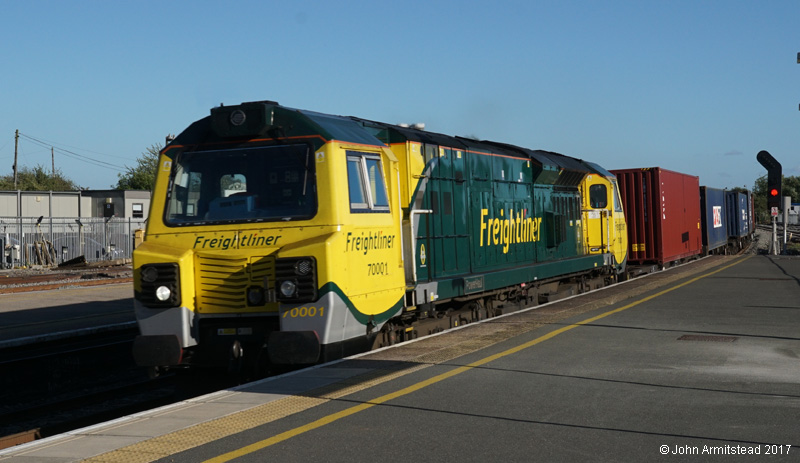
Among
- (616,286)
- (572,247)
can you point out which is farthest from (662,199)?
(572,247)

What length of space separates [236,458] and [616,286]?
1800 cm

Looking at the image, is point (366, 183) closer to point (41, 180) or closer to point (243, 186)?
point (243, 186)

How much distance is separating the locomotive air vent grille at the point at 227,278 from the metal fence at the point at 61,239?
1275 inches

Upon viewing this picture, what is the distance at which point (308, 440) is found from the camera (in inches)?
252

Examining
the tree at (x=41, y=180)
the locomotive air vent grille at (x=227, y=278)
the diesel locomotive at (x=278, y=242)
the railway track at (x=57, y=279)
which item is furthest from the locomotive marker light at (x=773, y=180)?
the tree at (x=41, y=180)

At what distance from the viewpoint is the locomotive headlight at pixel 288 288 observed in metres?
9.10

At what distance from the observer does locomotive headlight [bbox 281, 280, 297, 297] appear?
358 inches

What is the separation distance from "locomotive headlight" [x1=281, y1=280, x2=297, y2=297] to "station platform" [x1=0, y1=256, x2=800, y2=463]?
94 centimetres

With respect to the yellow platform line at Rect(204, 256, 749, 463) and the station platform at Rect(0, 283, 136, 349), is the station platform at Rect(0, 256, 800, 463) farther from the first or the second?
the station platform at Rect(0, 283, 136, 349)

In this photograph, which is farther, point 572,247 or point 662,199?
point 662,199

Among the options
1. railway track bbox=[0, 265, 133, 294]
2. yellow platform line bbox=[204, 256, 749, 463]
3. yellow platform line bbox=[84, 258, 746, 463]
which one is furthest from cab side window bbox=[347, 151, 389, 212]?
railway track bbox=[0, 265, 133, 294]

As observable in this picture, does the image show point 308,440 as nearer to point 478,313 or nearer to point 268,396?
point 268,396

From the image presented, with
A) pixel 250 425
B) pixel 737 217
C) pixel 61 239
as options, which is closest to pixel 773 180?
pixel 737 217

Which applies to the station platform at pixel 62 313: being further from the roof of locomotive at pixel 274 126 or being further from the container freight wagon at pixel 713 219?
the container freight wagon at pixel 713 219
